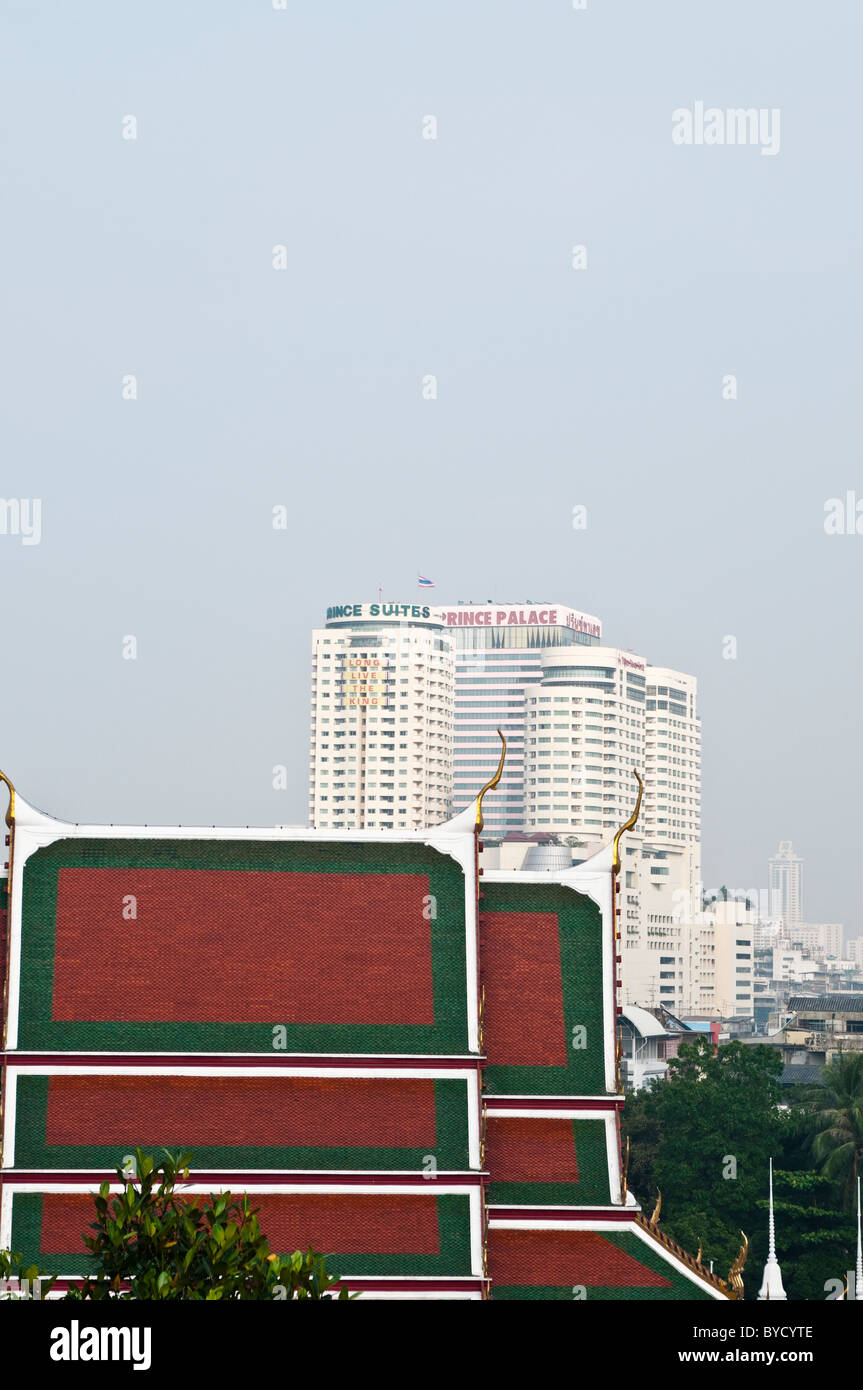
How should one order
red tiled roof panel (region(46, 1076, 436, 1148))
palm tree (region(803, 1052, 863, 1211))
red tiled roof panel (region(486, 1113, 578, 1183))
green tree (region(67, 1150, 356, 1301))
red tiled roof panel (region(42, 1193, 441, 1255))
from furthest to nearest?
palm tree (region(803, 1052, 863, 1211)) → red tiled roof panel (region(486, 1113, 578, 1183)) → red tiled roof panel (region(46, 1076, 436, 1148)) → red tiled roof panel (region(42, 1193, 441, 1255)) → green tree (region(67, 1150, 356, 1301))

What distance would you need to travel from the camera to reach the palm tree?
5581 cm

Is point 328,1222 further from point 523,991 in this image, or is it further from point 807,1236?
point 807,1236

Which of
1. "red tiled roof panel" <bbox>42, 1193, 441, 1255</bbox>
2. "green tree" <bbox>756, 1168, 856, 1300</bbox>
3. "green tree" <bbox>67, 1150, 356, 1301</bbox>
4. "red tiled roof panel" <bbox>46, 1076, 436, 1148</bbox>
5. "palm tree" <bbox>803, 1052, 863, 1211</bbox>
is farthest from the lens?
"palm tree" <bbox>803, 1052, 863, 1211</bbox>

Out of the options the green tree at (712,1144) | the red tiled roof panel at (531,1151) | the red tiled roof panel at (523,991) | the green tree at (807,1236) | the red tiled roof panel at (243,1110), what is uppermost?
the red tiled roof panel at (523,991)

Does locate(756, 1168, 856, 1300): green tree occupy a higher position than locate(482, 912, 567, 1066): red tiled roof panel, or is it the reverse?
locate(482, 912, 567, 1066): red tiled roof panel

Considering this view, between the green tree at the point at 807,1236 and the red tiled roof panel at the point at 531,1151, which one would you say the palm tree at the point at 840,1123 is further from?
the red tiled roof panel at the point at 531,1151

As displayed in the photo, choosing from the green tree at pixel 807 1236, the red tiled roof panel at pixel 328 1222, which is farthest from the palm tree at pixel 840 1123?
the red tiled roof panel at pixel 328 1222

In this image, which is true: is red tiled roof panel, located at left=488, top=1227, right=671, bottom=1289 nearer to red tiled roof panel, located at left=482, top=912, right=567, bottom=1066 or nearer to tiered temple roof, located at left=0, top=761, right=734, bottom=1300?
tiered temple roof, located at left=0, top=761, right=734, bottom=1300

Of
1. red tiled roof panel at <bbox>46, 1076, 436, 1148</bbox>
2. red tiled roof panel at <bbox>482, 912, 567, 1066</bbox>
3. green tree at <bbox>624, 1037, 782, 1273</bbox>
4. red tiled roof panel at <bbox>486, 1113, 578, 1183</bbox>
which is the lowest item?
green tree at <bbox>624, 1037, 782, 1273</bbox>

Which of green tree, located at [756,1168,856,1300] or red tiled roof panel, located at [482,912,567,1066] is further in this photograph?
green tree, located at [756,1168,856,1300]

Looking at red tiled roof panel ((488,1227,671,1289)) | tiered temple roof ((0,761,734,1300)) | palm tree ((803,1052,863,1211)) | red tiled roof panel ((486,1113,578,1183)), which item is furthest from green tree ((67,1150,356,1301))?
palm tree ((803,1052,863,1211))

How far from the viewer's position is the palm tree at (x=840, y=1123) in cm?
5581
